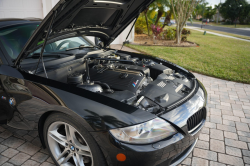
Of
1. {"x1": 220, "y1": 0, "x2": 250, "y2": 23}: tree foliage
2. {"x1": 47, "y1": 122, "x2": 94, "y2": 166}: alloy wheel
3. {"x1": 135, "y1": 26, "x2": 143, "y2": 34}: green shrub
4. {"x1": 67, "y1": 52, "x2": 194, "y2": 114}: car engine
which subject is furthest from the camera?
{"x1": 220, "y1": 0, "x2": 250, "y2": 23}: tree foliage

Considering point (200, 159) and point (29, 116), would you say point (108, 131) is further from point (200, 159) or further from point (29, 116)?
point (200, 159)

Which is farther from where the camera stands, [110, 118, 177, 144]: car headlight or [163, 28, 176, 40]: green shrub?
[163, 28, 176, 40]: green shrub

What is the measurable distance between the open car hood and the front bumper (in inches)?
48.4

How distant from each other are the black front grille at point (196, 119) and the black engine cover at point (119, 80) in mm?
720

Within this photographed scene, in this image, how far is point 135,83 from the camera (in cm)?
250

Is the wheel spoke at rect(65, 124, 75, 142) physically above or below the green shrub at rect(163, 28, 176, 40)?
below

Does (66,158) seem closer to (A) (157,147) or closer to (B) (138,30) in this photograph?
(A) (157,147)

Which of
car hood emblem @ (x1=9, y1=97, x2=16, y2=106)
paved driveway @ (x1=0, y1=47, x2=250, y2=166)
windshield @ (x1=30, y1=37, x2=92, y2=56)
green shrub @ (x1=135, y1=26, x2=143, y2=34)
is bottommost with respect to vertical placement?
paved driveway @ (x1=0, y1=47, x2=250, y2=166)

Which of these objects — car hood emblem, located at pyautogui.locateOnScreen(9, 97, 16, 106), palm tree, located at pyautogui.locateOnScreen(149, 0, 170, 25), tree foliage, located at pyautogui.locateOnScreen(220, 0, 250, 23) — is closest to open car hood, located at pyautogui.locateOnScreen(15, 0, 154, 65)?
car hood emblem, located at pyautogui.locateOnScreen(9, 97, 16, 106)

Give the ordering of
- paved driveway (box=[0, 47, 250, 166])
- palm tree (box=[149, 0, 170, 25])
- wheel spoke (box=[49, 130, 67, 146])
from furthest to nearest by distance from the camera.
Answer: palm tree (box=[149, 0, 170, 25]) < paved driveway (box=[0, 47, 250, 166]) < wheel spoke (box=[49, 130, 67, 146])

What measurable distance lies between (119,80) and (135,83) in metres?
0.22

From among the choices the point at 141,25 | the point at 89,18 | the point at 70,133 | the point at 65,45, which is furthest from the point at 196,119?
the point at 141,25

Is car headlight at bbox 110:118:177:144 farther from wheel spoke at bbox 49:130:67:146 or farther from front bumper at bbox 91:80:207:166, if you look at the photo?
wheel spoke at bbox 49:130:67:146

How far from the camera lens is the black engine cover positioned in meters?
2.47
